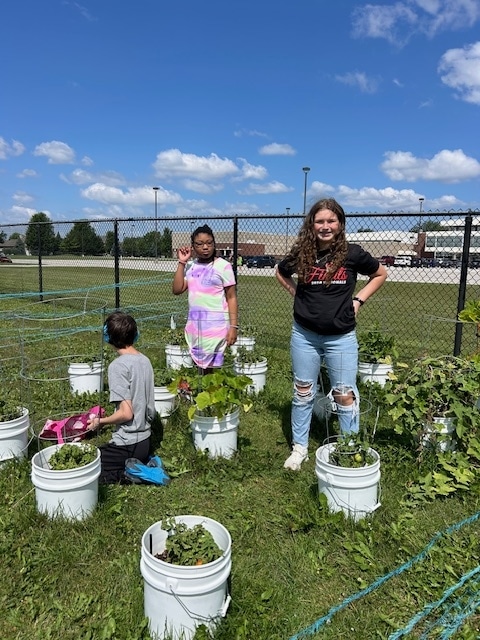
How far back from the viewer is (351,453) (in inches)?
107

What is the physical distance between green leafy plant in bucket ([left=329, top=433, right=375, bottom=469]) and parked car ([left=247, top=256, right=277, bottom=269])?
6.42 m

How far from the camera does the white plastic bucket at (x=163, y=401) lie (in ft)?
13.3

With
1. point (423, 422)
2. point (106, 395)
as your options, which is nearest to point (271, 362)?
point (106, 395)

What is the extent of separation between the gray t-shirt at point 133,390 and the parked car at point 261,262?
19.9 ft

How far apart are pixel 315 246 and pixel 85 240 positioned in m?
9.05

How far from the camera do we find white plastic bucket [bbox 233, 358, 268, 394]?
187 inches

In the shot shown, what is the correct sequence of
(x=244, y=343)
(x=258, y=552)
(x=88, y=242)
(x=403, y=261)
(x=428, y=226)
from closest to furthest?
(x=258, y=552) → (x=244, y=343) → (x=428, y=226) → (x=403, y=261) → (x=88, y=242)

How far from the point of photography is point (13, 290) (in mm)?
14117

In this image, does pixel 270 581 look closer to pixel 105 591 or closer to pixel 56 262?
pixel 105 591

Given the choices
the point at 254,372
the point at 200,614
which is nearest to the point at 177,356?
the point at 254,372

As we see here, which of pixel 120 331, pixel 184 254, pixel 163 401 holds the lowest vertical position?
pixel 163 401

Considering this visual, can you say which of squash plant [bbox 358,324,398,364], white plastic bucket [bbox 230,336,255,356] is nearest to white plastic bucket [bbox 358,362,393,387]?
squash plant [bbox 358,324,398,364]

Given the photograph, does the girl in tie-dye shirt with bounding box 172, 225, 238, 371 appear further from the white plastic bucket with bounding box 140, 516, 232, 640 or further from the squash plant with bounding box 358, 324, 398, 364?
the white plastic bucket with bounding box 140, 516, 232, 640

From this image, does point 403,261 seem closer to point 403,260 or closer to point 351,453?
point 403,260
